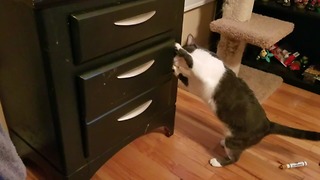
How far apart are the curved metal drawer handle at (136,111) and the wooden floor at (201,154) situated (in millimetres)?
283

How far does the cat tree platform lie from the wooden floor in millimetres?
410

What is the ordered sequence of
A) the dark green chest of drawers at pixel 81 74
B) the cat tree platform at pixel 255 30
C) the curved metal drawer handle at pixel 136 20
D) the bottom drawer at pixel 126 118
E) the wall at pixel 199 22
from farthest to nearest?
1. the wall at pixel 199 22
2. the cat tree platform at pixel 255 30
3. the bottom drawer at pixel 126 118
4. the curved metal drawer handle at pixel 136 20
5. the dark green chest of drawers at pixel 81 74

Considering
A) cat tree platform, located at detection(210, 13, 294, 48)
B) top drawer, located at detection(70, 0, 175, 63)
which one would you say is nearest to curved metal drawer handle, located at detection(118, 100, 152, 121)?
top drawer, located at detection(70, 0, 175, 63)

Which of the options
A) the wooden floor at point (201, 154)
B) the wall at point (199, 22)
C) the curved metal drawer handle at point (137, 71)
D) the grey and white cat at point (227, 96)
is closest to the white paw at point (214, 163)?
the wooden floor at point (201, 154)

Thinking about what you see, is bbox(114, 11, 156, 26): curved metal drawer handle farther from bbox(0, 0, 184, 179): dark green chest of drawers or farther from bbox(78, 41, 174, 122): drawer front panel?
bbox(78, 41, 174, 122): drawer front panel

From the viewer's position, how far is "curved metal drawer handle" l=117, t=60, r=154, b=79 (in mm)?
922

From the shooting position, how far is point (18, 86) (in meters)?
0.90

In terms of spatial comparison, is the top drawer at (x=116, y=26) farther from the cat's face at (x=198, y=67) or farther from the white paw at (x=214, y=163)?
the white paw at (x=214, y=163)

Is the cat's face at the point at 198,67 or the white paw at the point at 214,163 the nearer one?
the cat's face at the point at 198,67

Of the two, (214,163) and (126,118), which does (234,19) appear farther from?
(126,118)

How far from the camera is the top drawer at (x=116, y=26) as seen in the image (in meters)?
0.73

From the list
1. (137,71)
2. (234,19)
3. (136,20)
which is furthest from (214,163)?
(234,19)

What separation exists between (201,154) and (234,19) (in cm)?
A: 82

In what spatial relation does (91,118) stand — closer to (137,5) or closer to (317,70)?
(137,5)
